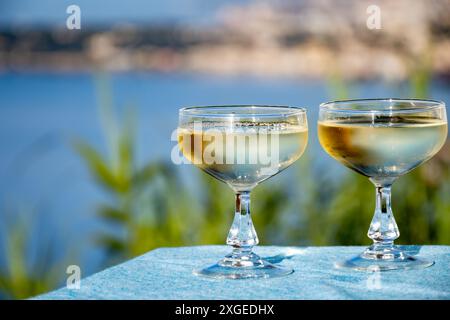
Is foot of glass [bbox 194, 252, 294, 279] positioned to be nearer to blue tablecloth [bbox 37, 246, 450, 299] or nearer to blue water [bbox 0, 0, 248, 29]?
blue tablecloth [bbox 37, 246, 450, 299]

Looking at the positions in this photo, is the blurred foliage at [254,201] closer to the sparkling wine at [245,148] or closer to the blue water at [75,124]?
the blue water at [75,124]

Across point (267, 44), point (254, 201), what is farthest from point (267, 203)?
point (267, 44)

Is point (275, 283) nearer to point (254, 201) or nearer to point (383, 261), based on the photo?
point (383, 261)

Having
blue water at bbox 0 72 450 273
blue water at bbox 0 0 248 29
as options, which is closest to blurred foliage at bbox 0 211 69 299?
blue water at bbox 0 72 450 273

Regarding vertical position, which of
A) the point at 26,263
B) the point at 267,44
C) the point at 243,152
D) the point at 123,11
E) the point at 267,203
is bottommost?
the point at 26,263

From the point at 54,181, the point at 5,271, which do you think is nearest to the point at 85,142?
the point at 54,181

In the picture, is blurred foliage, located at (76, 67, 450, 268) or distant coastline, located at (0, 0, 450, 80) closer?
blurred foliage, located at (76, 67, 450, 268)

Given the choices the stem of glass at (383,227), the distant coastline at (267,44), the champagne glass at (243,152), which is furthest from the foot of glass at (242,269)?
the distant coastline at (267,44)
